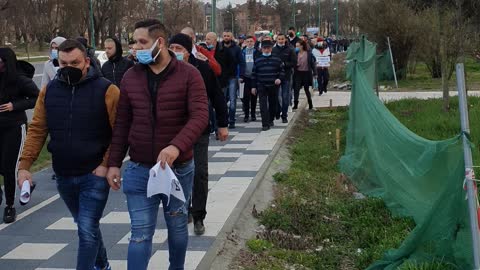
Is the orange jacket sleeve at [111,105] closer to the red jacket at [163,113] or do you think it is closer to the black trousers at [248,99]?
the red jacket at [163,113]

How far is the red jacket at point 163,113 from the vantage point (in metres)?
4.15

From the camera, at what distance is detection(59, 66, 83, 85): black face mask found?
4.34 m

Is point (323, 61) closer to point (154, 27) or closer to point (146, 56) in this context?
point (154, 27)

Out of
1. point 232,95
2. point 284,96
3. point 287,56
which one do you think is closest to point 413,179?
point 232,95

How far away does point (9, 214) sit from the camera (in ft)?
22.4

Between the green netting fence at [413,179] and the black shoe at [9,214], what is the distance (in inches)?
145

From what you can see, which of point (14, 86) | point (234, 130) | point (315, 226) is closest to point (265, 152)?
point (234, 130)

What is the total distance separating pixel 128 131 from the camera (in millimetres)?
4316

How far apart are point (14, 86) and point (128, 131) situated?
9.37ft

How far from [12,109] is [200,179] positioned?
204 cm

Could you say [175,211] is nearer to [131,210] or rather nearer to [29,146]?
[131,210]

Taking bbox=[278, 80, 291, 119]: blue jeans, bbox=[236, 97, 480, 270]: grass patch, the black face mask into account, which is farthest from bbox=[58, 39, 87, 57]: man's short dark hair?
bbox=[278, 80, 291, 119]: blue jeans

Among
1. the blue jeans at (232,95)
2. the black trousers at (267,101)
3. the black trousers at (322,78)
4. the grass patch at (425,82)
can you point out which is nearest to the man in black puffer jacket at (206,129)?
the black trousers at (267,101)

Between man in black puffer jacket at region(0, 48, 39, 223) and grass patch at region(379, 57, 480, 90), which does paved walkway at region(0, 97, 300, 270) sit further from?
grass patch at region(379, 57, 480, 90)
